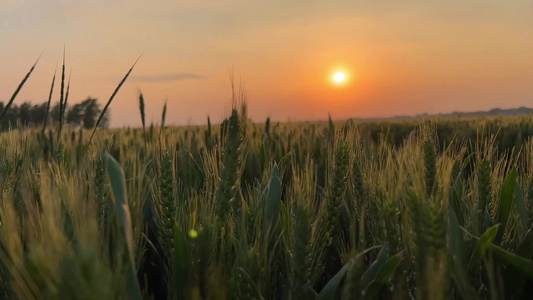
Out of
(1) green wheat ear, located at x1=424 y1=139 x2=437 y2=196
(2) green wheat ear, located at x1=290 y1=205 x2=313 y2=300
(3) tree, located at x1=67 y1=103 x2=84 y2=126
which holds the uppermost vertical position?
(3) tree, located at x1=67 y1=103 x2=84 y2=126

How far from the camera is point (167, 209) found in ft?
2.62

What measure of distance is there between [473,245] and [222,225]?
0.37 m

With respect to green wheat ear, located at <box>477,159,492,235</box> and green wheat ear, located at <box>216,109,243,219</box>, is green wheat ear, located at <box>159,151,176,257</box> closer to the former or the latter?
green wheat ear, located at <box>216,109,243,219</box>

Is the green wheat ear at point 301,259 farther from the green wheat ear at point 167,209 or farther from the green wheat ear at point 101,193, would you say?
the green wheat ear at point 101,193

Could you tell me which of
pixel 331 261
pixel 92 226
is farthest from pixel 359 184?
pixel 92 226

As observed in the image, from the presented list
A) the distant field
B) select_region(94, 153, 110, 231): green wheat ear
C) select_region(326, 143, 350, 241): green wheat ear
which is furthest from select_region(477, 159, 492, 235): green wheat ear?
select_region(94, 153, 110, 231): green wheat ear

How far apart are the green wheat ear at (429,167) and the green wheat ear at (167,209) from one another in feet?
1.61

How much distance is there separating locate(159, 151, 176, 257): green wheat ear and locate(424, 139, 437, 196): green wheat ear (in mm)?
490

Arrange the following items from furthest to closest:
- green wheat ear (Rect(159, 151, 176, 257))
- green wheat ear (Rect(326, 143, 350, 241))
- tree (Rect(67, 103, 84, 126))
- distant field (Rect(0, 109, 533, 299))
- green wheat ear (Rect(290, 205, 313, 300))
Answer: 1. tree (Rect(67, 103, 84, 126))
2. green wheat ear (Rect(326, 143, 350, 241))
3. green wheat ear (Rect(159, 151, 176, 257))
4. green wheat ear (Rect(290, 205, 313, 300))
5. distant field (Rect(0, 109, 533, 299))

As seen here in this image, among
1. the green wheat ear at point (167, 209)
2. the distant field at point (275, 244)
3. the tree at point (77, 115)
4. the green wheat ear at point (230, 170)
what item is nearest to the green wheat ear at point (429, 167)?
the distant field at point (275, 244)

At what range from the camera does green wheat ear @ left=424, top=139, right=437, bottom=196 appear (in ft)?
3.26

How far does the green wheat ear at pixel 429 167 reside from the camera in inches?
39.1

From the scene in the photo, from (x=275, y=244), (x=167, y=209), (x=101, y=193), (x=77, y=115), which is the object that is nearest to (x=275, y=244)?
(x=275, y=244)

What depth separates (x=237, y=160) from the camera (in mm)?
932
